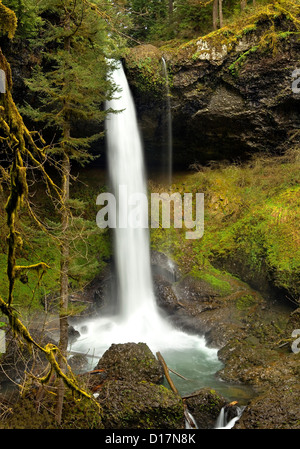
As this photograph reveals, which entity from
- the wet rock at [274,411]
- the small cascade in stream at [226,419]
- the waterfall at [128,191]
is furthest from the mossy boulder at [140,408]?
the waterfall at [128,191]

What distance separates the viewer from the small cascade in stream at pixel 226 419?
19.1 feet

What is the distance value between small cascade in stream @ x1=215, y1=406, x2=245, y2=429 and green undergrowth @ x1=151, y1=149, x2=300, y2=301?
13.7 feet

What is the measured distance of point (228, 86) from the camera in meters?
12.2

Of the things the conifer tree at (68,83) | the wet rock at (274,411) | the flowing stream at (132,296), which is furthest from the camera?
the flowing stream at (132,296)

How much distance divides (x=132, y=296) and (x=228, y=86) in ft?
27.0

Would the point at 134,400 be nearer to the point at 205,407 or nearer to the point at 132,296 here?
the point at 205,407

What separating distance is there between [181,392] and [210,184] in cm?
878

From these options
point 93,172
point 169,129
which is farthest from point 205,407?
point 93,172

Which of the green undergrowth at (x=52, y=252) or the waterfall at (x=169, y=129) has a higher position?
the waterfall at (x=169, y=129)

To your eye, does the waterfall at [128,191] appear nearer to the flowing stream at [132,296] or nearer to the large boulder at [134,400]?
the flowing stream at [132,296]

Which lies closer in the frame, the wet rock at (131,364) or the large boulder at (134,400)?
the large boulder at (134,400)

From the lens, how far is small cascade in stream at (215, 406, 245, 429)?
5.81 metres

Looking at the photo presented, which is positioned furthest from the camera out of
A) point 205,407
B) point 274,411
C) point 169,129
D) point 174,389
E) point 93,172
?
point 93,172

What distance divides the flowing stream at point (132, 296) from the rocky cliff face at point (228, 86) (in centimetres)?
90
